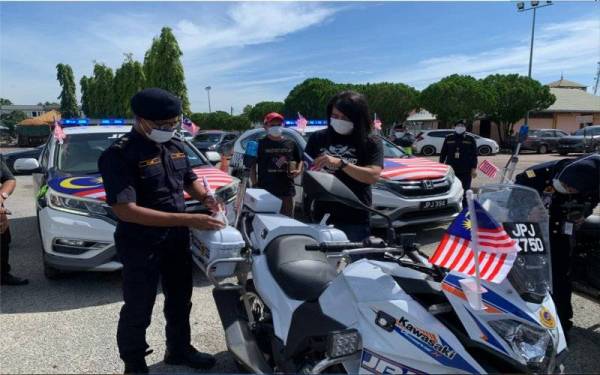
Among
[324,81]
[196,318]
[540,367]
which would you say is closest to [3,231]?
[196,318]

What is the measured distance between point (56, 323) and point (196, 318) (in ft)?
3.81

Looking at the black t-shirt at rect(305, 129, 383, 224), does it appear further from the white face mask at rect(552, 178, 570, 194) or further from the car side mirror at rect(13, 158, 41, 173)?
the car side mirror at rect(13, 158, 41, 173)

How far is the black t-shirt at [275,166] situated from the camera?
552 centimetres

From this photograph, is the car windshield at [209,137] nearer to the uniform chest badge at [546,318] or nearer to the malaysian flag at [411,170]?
the malaysian flag at [411,170]

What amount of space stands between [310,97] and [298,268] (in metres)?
43.6

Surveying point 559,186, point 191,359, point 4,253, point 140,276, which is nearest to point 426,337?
point 140,276

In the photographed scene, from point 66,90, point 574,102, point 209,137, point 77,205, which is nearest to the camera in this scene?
point 77,205

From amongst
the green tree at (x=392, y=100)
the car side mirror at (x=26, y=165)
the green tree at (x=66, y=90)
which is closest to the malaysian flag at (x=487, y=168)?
the car side mirror at (x=26, y=165)

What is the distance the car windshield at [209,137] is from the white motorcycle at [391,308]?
58.4 feet

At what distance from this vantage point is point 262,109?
54000mm

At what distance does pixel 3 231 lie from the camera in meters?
4.54

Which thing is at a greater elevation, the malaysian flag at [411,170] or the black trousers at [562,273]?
the malaysian flag at [411,170]

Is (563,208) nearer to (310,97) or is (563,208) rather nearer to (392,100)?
(392,100)

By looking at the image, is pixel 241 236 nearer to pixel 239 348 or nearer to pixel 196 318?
pixel 239 348
